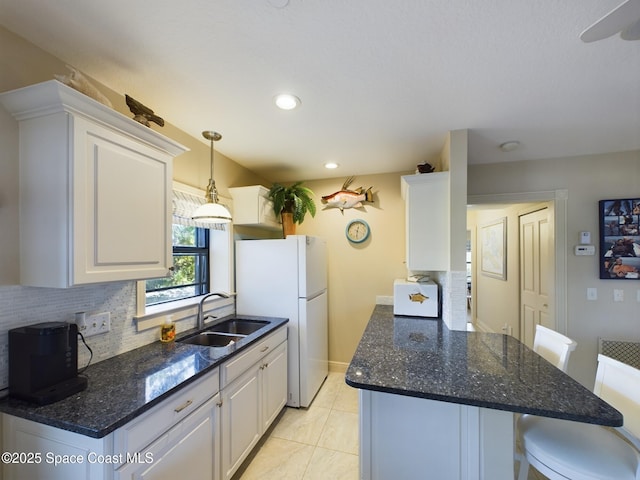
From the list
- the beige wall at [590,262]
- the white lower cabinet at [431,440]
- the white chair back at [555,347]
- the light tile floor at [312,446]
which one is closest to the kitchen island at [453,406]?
the white lower cabinet at [431,440]

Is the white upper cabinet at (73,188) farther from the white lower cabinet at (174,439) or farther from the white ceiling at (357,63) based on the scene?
the white lower cabinet at (174,439)

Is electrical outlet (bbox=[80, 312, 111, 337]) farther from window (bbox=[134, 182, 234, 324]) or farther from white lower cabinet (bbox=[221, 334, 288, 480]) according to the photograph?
white lower cabinet (bbox=[221, 334, 288, 480])

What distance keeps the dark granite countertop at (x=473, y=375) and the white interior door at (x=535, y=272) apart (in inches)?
52.7

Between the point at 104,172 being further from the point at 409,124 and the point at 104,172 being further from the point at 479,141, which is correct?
the point at 479,141

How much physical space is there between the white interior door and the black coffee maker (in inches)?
145

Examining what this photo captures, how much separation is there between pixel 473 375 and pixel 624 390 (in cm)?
67

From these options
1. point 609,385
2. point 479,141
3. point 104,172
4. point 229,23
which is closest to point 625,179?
point 479,141

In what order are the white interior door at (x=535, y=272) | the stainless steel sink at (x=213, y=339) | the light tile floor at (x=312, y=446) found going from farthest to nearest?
1. the white interior door at (x=535, y=272)
2. the stainless steel sink at (x=213, y=339)
3. the light tile floor at (x=312, y=446)

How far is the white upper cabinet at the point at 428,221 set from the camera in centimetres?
222

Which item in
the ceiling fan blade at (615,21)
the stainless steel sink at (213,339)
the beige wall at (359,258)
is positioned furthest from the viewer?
the beige wall at (359,258)

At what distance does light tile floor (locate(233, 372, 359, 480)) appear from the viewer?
1.82 meters

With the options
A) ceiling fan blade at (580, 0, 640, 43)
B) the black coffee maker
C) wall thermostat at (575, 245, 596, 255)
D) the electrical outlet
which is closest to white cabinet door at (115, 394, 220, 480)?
the black coffee maker

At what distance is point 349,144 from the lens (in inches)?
94.2

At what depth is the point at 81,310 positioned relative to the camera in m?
1.42
